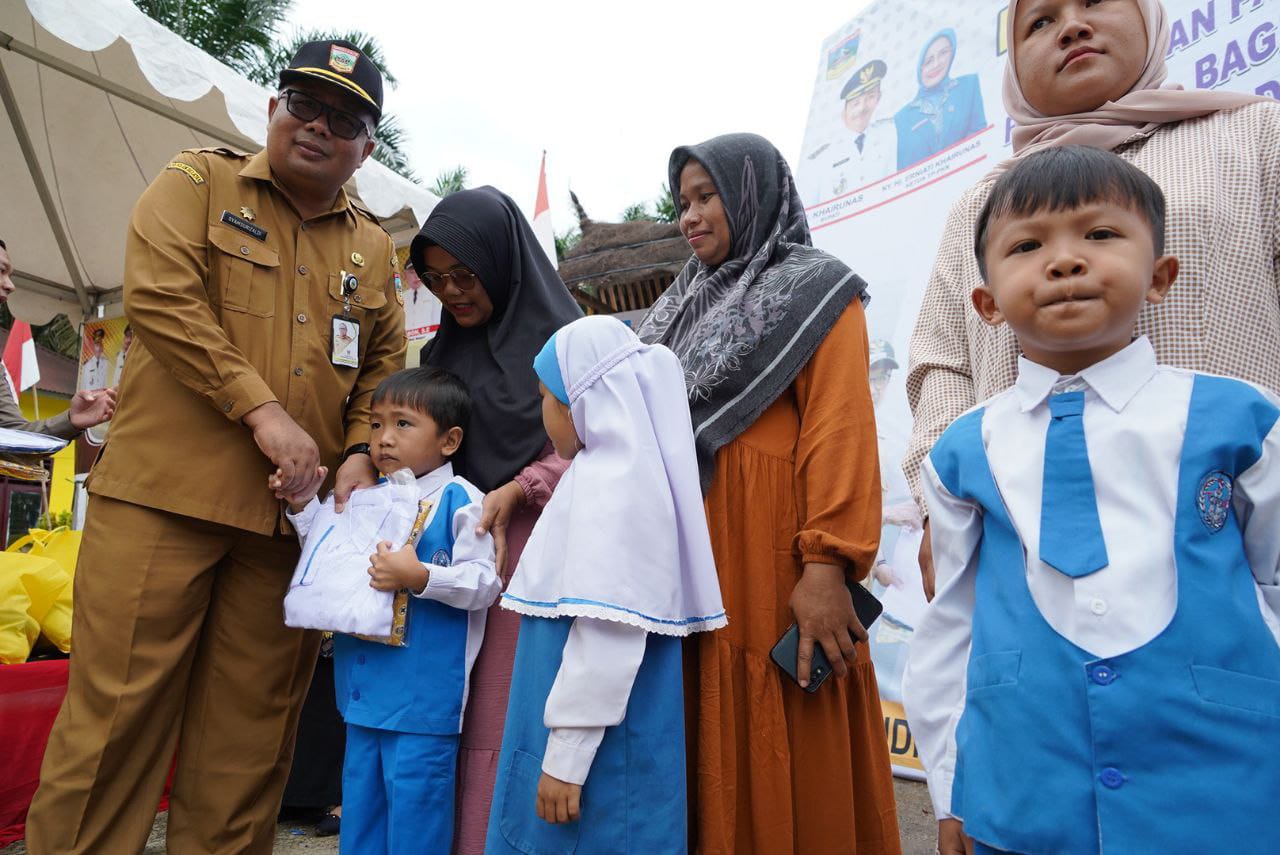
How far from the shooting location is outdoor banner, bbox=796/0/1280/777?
343 cm

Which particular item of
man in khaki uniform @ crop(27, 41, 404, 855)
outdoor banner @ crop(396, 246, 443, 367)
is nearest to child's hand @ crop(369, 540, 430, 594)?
man in khaki uniform @ crop(27, 41, 404, 855)

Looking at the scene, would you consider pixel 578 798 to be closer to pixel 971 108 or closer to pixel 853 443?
pixel 853 443

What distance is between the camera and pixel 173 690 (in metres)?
1.95

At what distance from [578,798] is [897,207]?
330 centimetres

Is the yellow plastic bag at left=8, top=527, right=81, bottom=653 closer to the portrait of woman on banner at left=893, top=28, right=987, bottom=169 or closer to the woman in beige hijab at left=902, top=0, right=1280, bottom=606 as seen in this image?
the woman in beige hijab at left=902, top=0, right=1280, bottom=606

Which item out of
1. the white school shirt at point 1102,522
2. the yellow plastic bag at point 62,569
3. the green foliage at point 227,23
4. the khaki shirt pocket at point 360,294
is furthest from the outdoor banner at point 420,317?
the green foliage at point 227,23

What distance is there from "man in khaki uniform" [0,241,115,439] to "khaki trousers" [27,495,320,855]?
2.27 ft

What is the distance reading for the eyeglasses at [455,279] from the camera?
216cm

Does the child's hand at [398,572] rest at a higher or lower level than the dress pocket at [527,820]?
higher

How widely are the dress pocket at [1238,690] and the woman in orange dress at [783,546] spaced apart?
2.35ft

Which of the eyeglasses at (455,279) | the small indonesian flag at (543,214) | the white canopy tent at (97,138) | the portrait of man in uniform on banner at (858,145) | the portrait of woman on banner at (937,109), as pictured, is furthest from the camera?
the small indonesian flag at (543,214)

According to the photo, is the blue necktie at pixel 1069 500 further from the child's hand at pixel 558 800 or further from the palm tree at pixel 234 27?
the palm tree at pixel 234 27

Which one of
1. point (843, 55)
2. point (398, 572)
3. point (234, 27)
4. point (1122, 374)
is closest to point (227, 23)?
point (234, 27)

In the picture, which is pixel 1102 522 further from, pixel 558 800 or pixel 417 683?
pixel 417 683
